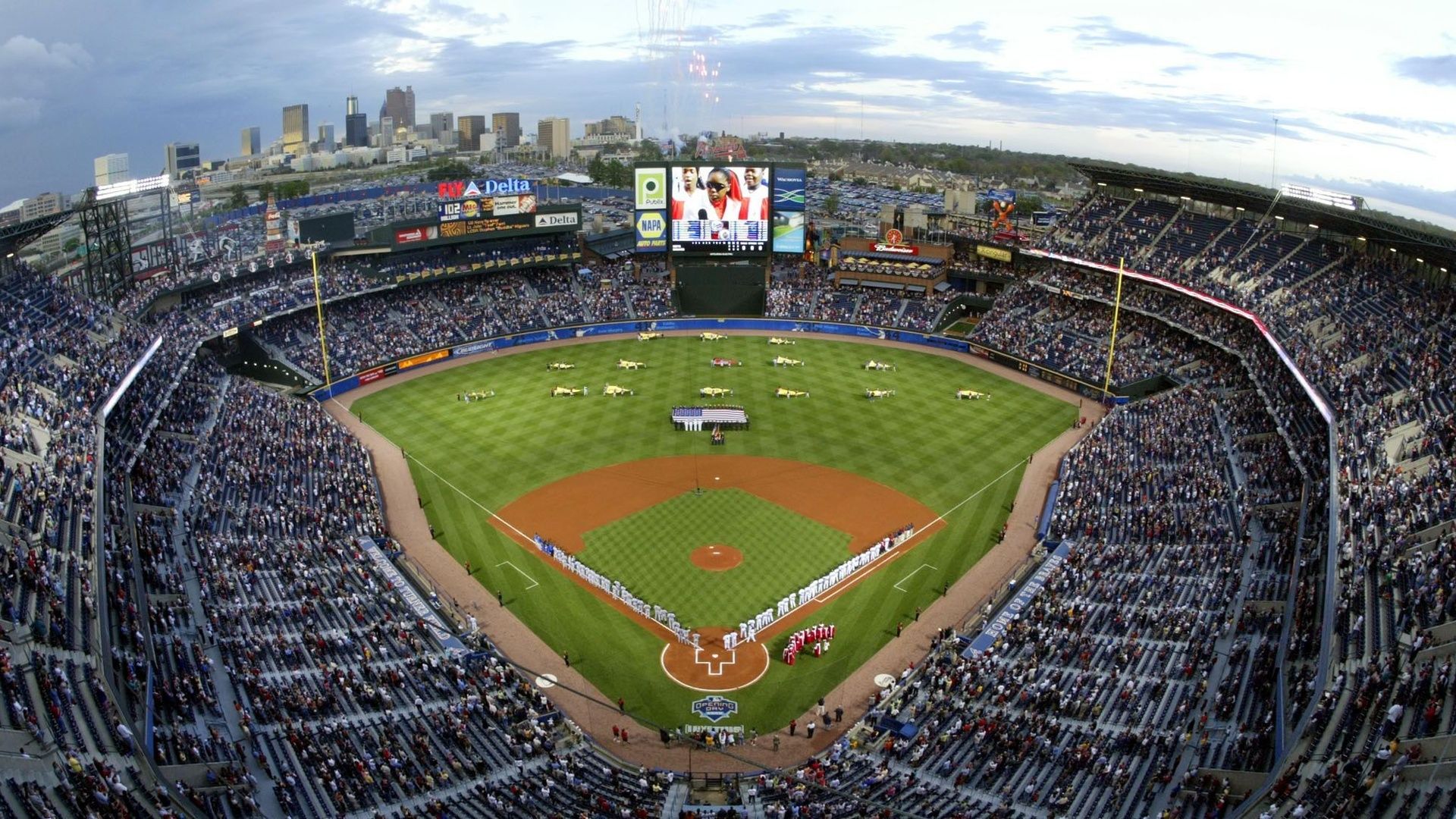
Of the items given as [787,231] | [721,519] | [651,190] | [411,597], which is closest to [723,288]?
[787,231]

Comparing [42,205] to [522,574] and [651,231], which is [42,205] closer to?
[651,231]

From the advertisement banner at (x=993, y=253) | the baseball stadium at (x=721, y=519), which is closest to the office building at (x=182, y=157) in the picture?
the baseball stadium at (x=721, y=519)

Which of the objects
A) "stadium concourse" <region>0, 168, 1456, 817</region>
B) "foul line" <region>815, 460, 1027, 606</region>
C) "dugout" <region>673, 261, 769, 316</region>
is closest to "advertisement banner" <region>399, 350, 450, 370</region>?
"stadium concourse" <region>0, 168, 1456, 817</region>

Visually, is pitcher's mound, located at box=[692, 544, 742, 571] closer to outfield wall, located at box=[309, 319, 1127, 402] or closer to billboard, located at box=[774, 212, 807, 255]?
outfield wall, located at box=[309, 319, 1127, 402]

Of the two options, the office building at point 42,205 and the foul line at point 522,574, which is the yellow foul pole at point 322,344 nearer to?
the office building at point 42,205

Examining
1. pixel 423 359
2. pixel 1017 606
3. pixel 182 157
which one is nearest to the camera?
pixel 1017 606
